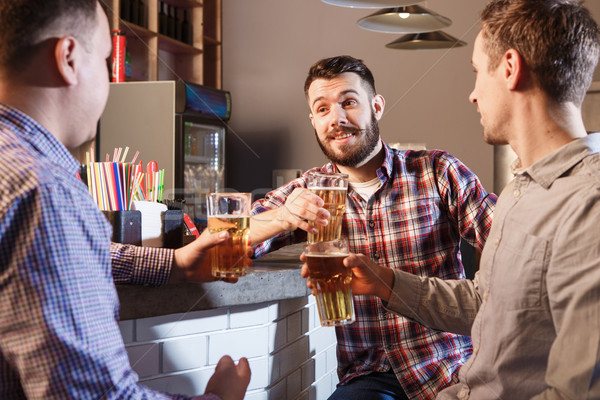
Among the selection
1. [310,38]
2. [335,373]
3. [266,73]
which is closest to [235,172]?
[266,73]

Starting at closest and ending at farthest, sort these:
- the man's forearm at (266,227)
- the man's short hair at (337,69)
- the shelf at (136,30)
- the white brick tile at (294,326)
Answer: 1. the white brick tile at (294,326)
2. the man's forearm at (266,227)
3. the man's short hair at (337,69)
4. the shelf at (136,30)

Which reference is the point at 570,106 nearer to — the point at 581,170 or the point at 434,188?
the point at 581,170

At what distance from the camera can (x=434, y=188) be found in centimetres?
Answer: 200

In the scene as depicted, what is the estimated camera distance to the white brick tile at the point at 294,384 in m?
1.70

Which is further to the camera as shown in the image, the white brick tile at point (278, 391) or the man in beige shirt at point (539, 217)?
the white brick tile at point (278, 391)

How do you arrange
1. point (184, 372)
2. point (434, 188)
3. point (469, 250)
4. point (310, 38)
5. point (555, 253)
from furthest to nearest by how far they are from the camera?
point (310, 38)
point (469, 250)
point (434, 188)
point (184, 372)
point (555, 253)

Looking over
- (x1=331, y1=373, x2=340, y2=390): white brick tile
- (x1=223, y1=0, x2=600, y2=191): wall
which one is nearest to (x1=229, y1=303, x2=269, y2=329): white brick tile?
(x1=331, y1=373, x2=340, y2=390): white brick tile

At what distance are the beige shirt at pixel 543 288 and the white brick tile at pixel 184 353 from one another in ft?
1.87

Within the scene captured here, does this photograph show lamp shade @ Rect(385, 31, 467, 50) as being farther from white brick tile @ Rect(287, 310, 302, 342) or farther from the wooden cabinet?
white brick tile @ Rect(287, 310, 302, 342)

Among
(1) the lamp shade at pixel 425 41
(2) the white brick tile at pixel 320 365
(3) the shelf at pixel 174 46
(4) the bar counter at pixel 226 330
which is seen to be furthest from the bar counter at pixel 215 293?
(3) the shelf at pixel 174 46

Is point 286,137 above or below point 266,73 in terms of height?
below

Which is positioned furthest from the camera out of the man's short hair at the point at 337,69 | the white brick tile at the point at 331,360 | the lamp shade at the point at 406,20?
the lamp shade at the point at 406,20

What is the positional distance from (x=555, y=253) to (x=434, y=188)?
36.5 inches

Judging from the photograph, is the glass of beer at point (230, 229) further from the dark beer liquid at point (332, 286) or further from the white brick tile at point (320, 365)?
the white brick tile at point (320, 365)
